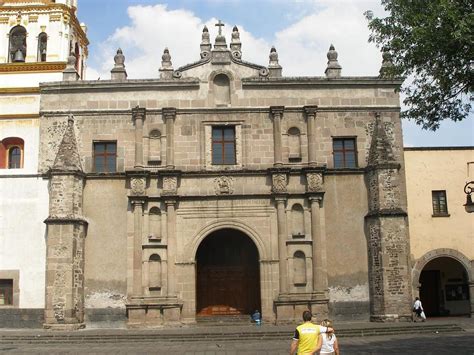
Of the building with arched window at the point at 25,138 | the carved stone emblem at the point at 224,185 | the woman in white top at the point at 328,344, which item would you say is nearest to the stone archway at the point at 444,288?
the carved stone emblem at the point at 224,185

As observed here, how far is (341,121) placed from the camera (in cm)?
2789

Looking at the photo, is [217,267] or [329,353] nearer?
[329,353]

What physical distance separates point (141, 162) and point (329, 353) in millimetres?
16866

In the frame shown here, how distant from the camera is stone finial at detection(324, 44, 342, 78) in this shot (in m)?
28.5

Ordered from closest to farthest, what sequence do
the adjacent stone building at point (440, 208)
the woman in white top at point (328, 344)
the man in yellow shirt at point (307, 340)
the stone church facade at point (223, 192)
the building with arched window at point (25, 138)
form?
the man in yellow shirt at point (307, 340)
the woman in white top at point (328, 344)
the stone church facade at point (223, 192)
the building with arched window at point (25, 138)
the adjacent stone building at point (440, 208)

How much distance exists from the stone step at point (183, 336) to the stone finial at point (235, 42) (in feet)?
42.0

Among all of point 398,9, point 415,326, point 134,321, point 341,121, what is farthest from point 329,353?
point 341,121

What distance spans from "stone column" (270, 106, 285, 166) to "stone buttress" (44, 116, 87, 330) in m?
8.29

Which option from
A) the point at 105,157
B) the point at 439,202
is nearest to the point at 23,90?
the point at 105,157

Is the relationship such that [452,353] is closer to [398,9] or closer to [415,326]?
Answer: [415,326]

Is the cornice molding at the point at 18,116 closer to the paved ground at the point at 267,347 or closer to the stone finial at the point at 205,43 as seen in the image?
the stone finial at the point at 205,43

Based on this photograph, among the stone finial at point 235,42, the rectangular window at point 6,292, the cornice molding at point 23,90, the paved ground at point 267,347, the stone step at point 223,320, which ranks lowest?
the paved ground at point 267,347

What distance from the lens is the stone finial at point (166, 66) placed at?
28.2 m

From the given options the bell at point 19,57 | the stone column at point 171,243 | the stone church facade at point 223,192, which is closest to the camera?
the stone church facade at point 223,192
